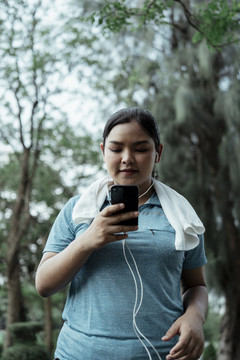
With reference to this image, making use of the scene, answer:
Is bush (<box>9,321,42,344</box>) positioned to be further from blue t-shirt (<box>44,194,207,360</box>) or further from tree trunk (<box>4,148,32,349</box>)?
blue t-shirt (<box>44,194,207,360</box>)

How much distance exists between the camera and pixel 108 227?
Result: 1.01m

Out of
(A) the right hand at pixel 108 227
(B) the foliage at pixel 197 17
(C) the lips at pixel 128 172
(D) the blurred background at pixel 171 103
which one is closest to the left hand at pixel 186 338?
(A) the right hand at pixel 108 227

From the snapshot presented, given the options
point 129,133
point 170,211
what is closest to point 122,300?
point 170,211

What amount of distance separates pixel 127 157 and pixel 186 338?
50cm

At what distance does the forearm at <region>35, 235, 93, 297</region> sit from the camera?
3.37 ft

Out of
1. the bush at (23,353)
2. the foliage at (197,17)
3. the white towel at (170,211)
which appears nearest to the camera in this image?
the white towel at (170,211)

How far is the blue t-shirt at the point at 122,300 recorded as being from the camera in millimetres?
1017

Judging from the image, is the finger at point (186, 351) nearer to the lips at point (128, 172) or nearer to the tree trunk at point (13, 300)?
the lips at point (128, 172)

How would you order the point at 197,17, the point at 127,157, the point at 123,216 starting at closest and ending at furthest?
the point at 123,216 < the point at 127,157 < the point at 197,17

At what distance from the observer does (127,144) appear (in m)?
1.15

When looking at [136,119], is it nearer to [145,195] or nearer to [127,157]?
[127,157]

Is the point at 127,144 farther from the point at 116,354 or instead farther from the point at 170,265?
the point at 116,354

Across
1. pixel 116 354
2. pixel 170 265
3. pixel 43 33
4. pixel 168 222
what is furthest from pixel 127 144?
pixel 43 33

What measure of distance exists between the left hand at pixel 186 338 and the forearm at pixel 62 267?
0.29 metres
